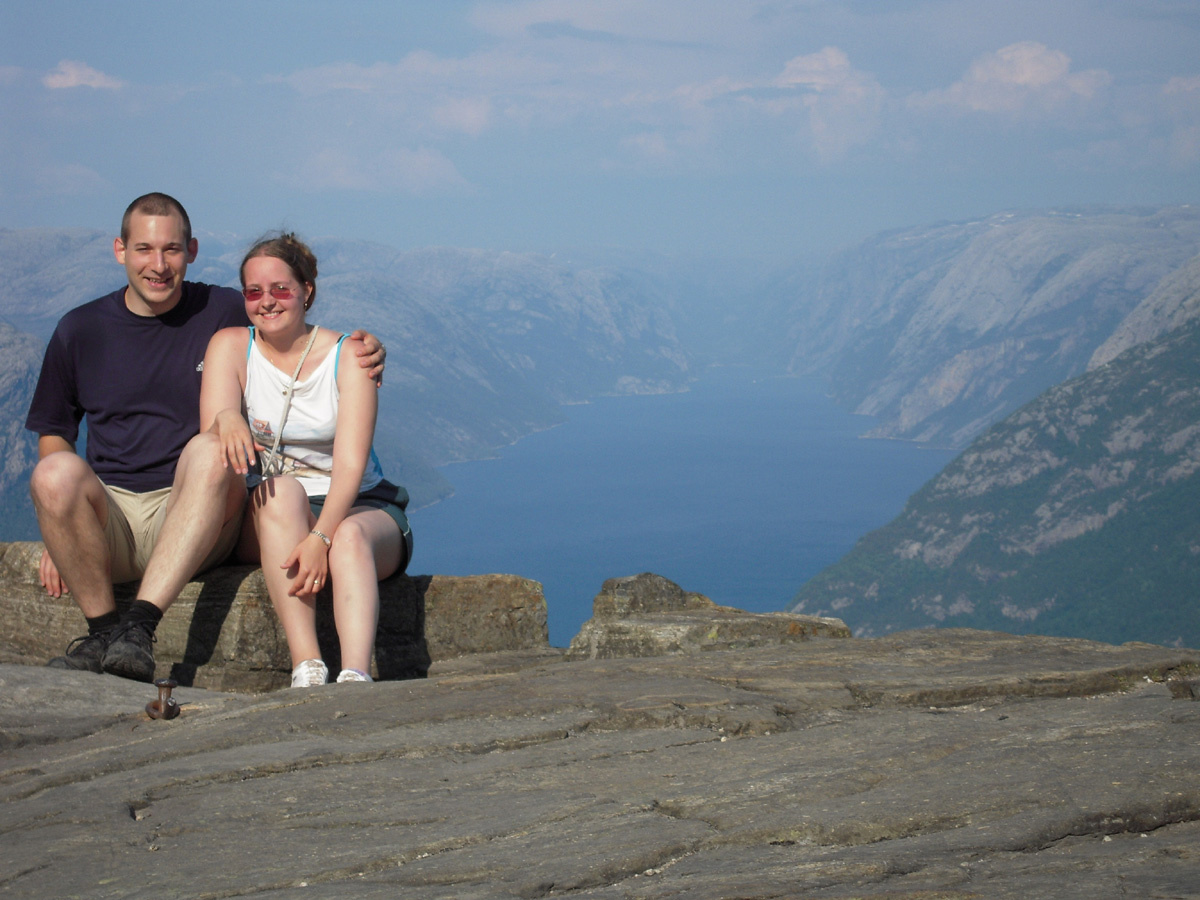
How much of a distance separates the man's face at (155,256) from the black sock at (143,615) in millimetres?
2013

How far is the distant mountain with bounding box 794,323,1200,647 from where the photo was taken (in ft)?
522

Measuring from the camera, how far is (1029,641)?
287 inches

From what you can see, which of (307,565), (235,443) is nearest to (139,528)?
(235,443)

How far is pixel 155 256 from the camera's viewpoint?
700 cm

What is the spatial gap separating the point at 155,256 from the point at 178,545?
1894 millimetres

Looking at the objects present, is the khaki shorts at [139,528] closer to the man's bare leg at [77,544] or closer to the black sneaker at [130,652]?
the man's bare leg at [77,544]

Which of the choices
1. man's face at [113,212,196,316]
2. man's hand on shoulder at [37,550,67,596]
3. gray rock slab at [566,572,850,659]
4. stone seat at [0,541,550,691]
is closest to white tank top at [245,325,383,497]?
man's face at [113,212,196,316]

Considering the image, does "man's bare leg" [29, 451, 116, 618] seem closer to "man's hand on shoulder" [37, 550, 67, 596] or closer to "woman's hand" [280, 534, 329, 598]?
"man's hand on shoulder" [37, 550, 67, 596]

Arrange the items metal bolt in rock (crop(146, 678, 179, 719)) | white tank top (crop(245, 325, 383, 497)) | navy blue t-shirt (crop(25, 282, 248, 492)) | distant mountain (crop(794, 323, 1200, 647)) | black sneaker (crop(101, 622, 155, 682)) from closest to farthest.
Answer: metal bolt in rock (crop(146, 678, 179, 719))
black sneaker (crop(101, 622, 155, 682))
white tank top (crop(245, 325, 383, 497))
navy blue t-shirt (crop(25, 282, 248, 492))
distant mountain (crop(794, 323, 1200, 647))

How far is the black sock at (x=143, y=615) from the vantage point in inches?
254

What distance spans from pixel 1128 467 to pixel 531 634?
198 meters

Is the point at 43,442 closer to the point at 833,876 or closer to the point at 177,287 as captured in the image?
the point at 177,287

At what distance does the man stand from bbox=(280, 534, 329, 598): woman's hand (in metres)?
0.62

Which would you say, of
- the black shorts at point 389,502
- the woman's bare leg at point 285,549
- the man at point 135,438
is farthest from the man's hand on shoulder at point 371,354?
the woman's bare leg at point 285,549
